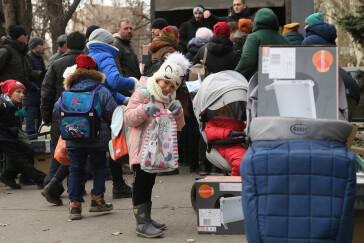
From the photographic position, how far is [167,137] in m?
6.55

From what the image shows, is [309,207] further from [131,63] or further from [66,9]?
[66,9]

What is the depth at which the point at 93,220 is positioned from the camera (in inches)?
296

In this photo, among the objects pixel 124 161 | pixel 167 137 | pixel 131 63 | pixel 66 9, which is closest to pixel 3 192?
pixel 131 63

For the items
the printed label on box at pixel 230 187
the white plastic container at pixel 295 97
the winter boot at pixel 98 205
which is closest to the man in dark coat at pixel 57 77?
the winter boot at pixel 98 205

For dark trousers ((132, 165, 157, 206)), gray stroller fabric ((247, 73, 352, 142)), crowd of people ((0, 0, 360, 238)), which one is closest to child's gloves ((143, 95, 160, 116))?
crowd of people ((0, 0, 360, 238))

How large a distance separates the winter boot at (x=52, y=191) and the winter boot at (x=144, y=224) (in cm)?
190

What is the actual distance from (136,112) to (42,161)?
455cm

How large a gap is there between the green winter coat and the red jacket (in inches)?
42.4

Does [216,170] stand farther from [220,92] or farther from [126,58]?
[220,92]

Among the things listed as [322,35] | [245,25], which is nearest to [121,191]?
[245,25]

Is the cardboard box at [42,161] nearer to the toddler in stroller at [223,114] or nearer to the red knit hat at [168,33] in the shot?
the red knit hat at [168,33]

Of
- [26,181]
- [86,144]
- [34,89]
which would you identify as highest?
[34,89]

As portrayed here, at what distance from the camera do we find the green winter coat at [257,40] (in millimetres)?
7980

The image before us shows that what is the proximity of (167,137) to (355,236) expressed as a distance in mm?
2338
